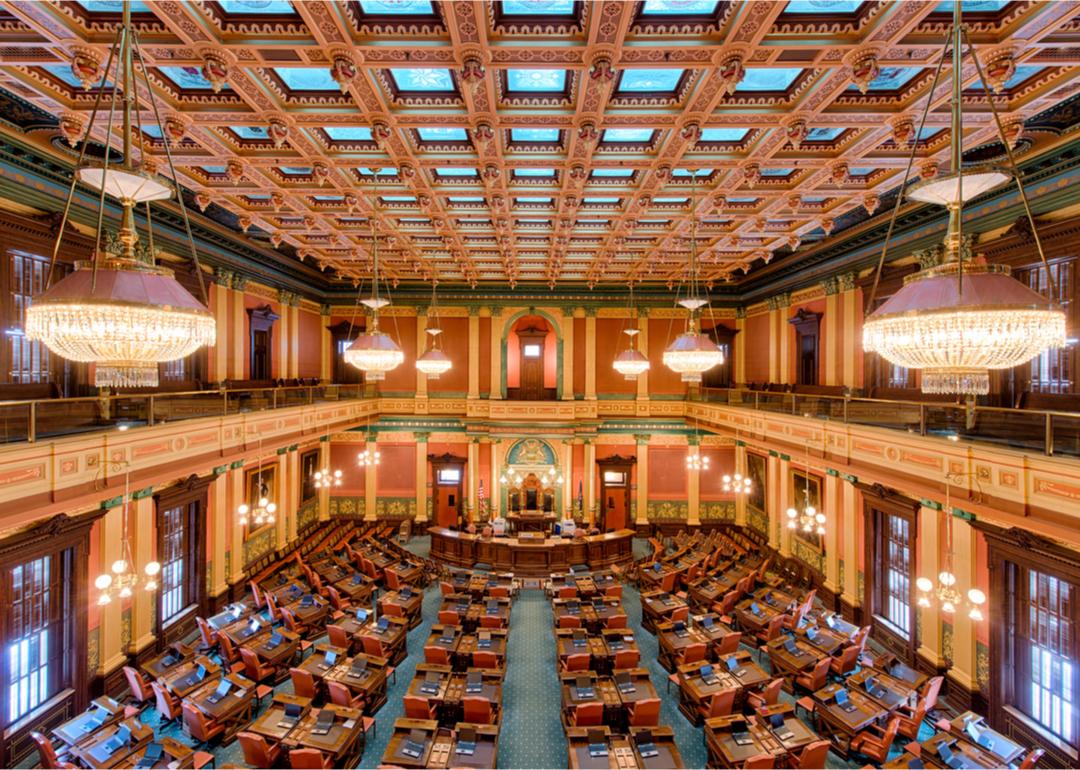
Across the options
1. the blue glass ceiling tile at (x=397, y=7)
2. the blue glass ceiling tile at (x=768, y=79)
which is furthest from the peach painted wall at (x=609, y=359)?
the blue glass ceiling tile at (x=397, y=7)

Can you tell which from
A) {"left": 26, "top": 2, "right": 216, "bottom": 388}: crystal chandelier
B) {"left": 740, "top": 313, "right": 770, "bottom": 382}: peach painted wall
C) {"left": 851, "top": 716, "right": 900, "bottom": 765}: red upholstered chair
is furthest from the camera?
{"left": 740, "top": 313, "right": 770, "bottom": 382}: peach painted wall

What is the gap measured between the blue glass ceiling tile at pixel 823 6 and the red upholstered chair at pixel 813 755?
8961 mm

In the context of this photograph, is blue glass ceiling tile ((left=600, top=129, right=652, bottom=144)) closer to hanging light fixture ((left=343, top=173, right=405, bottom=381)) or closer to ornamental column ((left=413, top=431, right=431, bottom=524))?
hanging light fixture ((left=343, top=173, right=405, bottom=381))

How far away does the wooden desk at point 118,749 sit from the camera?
6602mm

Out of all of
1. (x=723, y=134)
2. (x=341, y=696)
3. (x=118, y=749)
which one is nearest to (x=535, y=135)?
(x=723, y=134)

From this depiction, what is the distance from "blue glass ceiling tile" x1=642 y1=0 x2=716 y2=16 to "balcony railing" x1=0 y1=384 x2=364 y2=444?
294 inches

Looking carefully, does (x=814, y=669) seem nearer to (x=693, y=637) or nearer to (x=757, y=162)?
(x=693, y=637)

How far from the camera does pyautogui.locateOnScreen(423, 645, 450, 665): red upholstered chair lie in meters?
9.51

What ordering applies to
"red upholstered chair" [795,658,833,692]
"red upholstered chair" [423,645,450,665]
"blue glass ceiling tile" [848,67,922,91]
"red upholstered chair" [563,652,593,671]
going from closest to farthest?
"blue glass ceiling tile" [848,67,922,91], "red upholstered chair" [795,658,833,692], "red upholstered chair" [563,652,593,671], "red upholstered chair" [423,645,450,665]

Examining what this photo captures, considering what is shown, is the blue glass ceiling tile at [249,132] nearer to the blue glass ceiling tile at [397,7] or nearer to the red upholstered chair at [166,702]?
the blue glass ceiling tile at [397,7]

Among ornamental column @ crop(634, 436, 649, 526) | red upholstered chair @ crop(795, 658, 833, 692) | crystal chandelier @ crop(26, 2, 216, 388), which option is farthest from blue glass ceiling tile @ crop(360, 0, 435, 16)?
ornamental column @ crop(634, 436, 649, 526)

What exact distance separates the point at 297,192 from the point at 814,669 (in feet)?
43.3

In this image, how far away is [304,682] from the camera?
334 inches

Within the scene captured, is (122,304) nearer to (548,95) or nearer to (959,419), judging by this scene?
(548,95)
